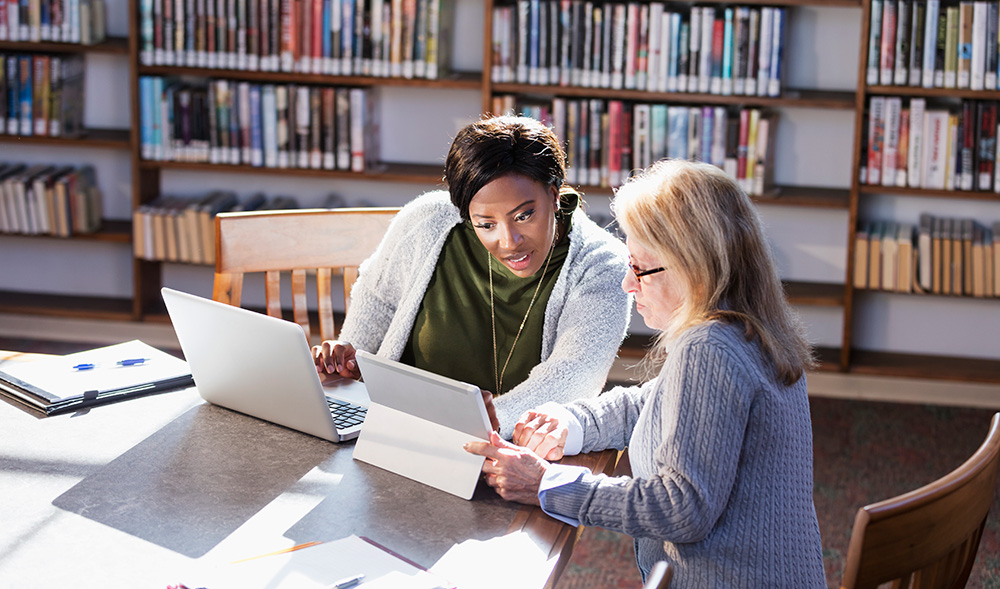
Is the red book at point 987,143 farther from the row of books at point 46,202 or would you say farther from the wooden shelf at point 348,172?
the row of books at point 46,202

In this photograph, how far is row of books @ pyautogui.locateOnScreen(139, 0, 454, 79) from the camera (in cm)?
364

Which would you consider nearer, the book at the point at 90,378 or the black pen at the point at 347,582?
the black pen at the point at 347,582

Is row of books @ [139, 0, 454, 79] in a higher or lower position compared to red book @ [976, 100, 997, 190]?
higher

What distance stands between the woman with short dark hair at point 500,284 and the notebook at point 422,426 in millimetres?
248

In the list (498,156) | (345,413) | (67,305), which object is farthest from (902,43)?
(67,305)

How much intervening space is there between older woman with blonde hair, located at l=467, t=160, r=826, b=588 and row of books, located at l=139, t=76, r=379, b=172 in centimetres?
252

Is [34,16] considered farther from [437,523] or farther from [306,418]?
[437,523]

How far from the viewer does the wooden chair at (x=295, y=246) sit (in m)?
2.13

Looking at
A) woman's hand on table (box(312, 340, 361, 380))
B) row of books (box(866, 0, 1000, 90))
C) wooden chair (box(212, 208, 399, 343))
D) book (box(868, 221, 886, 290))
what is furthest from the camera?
book (box(868, 221, 886, 290))

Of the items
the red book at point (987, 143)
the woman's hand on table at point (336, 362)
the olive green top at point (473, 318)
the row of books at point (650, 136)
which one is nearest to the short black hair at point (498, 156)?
the olive green top at point (473, 318)

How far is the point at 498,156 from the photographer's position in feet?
5.88

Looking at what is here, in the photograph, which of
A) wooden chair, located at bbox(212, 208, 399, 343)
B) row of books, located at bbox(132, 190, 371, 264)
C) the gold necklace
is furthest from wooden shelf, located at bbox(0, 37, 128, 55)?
the gold necklace

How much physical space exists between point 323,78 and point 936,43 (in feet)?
6.88

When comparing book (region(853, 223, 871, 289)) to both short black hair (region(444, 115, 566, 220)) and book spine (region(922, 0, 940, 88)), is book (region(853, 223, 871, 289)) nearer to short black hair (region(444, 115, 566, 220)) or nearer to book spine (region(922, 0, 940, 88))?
→ book spine (region(922, 0, 940, 88))
